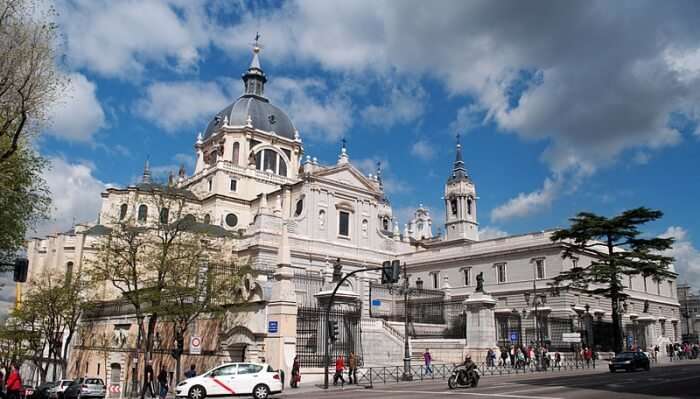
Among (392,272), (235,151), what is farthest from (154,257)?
(235,151)

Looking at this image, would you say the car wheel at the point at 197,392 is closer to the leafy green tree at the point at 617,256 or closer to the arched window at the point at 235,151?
the leafy green tree at the point at 617,256

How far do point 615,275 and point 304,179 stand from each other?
105ft

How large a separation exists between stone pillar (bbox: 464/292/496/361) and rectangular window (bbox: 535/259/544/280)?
70.5ft

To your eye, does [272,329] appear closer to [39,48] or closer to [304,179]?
[39,48]

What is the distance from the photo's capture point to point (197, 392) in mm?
19266

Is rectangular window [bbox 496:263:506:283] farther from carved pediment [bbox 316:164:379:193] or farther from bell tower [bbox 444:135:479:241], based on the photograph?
bell tower [bbox 444:135:479:241]

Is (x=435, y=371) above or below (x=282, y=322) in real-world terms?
below

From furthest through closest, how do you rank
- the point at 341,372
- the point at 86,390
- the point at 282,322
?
1. the point at 86,390
2. the point at 282,322
3. the point at 341,372

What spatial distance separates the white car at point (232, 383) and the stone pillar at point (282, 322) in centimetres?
434

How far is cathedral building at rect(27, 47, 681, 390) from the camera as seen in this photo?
90.2ft

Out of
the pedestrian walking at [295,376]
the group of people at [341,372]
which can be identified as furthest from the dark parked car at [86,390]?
the group of people at [341,372]

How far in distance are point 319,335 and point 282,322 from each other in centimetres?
409

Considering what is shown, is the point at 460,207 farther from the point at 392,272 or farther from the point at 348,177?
the point at 392,272

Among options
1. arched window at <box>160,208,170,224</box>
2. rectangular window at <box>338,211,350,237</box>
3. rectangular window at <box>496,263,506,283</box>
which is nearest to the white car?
arched window at <box>160,208,170,224</box>
